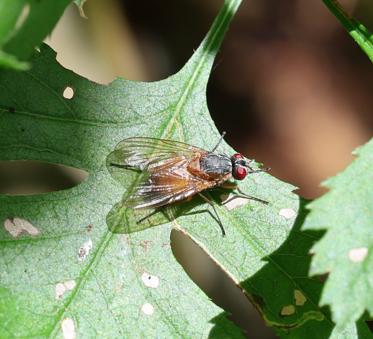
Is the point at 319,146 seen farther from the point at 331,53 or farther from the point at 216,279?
the point at 216,279

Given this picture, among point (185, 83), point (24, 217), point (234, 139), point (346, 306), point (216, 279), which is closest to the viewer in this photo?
point (346, 306)

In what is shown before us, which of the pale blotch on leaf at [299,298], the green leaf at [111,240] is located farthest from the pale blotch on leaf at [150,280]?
the pale blotch on leaf at [299,298]

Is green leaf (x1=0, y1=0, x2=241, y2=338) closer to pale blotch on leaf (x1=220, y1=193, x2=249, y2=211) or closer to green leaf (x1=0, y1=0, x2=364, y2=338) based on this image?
green leaf (x1=0, y1=0, x2=364, y2=338)

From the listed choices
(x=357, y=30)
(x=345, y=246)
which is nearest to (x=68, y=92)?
(x=357, y=30)

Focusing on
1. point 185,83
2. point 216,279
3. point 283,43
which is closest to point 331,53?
point 283,43

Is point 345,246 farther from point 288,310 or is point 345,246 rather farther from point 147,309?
point 147,309

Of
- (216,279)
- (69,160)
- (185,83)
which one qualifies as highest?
(185,83)

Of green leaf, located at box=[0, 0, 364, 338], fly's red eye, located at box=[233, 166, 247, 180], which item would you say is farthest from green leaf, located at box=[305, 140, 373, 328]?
fly's red eye, located at box=[233, 166, 247, 180]
